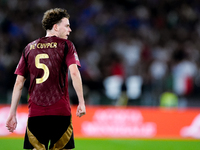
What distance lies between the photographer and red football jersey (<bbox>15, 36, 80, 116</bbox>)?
3.66 m

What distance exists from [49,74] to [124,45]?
10.4 metres

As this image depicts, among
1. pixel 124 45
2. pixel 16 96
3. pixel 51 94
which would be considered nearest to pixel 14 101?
pixel 16 96

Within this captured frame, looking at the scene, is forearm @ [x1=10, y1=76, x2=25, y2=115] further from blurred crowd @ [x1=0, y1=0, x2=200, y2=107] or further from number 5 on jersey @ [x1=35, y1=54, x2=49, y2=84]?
blurred crowd @ [x1=0, y1=0, x2=200, y2=107]

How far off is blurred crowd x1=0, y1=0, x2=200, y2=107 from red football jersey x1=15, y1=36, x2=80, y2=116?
23.8ft

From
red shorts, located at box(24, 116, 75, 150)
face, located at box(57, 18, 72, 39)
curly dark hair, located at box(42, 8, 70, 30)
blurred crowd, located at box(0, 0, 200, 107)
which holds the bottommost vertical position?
red shorts, located at box(24, 116, 75, 150)

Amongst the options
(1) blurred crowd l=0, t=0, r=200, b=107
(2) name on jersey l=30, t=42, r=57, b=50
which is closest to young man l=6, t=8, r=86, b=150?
(2) name on jersey l=30, t=42, r=57, b=50

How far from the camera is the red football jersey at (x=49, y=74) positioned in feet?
12.0

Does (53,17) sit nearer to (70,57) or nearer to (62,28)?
(62,28)

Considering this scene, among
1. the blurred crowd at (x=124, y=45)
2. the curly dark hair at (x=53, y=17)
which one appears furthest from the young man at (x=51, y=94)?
the blurred crowd at (x=124, y=45)

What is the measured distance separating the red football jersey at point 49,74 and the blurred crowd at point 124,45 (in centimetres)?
724

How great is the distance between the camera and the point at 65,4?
50.1 feet

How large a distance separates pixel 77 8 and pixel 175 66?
192 inches

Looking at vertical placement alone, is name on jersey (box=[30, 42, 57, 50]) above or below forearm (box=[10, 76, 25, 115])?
above

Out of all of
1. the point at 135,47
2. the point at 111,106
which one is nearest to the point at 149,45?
the point at 135,47
